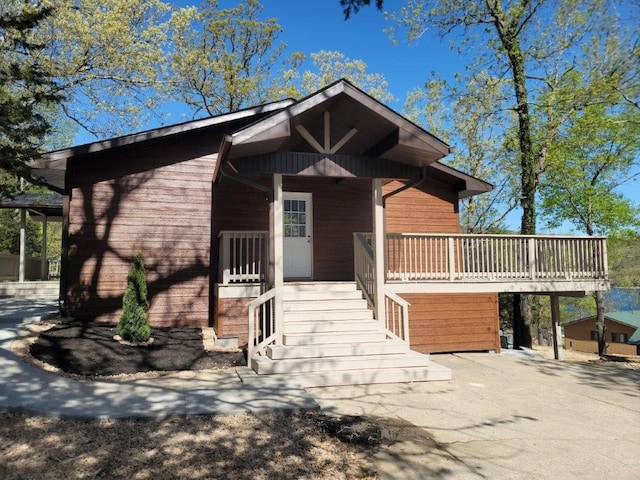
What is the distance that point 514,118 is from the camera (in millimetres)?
19578

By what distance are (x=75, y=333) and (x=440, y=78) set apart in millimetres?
14868

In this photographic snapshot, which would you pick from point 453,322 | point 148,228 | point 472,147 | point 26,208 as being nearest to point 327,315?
point 148,228

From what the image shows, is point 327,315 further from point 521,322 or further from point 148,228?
point 521,322

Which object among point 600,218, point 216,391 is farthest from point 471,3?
point 216,391

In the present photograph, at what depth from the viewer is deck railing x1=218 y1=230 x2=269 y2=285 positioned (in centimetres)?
806

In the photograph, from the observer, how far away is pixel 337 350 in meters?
6.49

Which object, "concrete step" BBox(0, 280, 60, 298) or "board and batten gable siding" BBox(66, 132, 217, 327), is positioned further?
"concrete step" BBox(0, 280, 60, 298)

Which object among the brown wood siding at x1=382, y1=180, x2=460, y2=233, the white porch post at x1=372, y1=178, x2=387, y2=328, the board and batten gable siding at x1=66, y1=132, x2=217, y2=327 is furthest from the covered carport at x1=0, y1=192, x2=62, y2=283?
the white porch post at x1=372, y1=178, x2=387, y2=328

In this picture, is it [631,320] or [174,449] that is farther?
[631,320]

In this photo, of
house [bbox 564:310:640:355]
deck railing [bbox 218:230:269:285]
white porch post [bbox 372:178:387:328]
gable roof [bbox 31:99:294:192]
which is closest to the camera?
white porch post [bbox 372:178:387:328]

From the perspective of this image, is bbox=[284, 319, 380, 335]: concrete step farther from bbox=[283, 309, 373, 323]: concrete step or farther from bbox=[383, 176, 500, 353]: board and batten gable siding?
bbox=[383, 176, 500, 353]: board and batten gable siding

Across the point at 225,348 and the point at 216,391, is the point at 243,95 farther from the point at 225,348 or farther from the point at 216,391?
the point at 216,391

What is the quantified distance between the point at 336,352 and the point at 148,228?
15.6 ft

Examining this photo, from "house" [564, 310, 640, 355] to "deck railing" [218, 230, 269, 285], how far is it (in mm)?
29635
